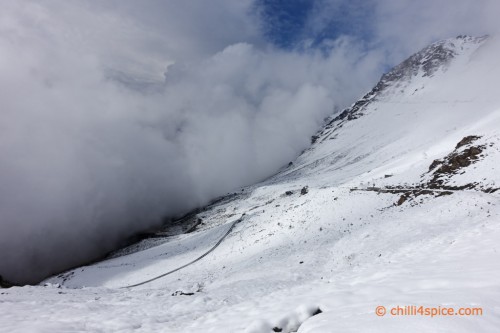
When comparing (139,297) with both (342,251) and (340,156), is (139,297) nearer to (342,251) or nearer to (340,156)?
(342,251)

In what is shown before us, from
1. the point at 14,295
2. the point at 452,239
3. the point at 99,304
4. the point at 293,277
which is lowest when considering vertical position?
the point at 293,277

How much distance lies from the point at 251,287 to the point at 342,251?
32.5ft

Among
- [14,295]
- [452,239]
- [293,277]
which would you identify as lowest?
[293,277]

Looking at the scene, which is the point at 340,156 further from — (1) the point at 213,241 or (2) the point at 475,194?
(2) the point at 475,194

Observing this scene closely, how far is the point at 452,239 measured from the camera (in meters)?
15.3

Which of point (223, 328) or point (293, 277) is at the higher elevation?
point (223, 328)

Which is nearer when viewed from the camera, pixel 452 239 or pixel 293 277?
pixel 452 239

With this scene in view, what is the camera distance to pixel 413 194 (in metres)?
32.8

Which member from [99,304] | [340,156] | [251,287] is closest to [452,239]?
[251,287]

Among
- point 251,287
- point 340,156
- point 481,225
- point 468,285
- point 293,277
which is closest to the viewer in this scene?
point 468,285

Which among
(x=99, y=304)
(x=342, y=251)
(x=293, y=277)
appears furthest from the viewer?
(x=342, y=251)

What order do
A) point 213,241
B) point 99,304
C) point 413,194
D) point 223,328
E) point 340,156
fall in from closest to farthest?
point 223,328 < point 99,304 < point 413,194 < point 213,241 < point 340,156

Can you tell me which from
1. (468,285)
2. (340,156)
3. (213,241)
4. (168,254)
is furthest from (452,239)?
(340,156)

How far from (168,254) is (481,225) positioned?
1879 inches
